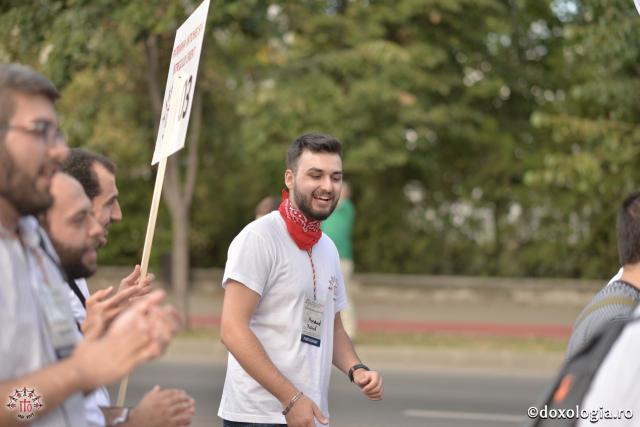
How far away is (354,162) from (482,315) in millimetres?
3166

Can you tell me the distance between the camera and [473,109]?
19078 mm

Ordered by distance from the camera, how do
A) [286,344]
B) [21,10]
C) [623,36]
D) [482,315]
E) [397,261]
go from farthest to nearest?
[397,261]
[482,315]
[623,36]
[21,10]
[286,344]

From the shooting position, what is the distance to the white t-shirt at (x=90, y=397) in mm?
2914

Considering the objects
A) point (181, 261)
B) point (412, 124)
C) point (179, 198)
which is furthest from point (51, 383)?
point (412, 124)

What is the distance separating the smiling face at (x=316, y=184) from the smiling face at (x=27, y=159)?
195cm

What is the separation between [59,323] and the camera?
98.9 inches

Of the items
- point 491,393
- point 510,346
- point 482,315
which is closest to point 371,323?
point 482,315

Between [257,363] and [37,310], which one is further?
[257,363]

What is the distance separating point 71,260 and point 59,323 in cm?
47

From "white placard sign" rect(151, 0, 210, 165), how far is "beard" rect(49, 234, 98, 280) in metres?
1.35

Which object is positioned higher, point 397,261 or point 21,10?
point 21,10

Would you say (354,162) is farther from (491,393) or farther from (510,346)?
(491,393)

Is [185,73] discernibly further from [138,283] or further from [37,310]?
[37,310]

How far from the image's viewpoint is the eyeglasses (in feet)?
8.09
